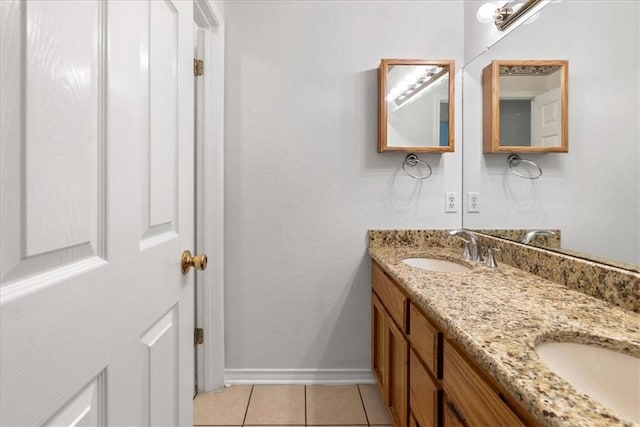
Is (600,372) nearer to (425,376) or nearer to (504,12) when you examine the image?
(425,376)

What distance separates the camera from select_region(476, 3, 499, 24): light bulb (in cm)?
170

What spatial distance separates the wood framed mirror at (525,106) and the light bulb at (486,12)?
240 millimetres

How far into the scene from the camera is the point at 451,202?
2006 mm

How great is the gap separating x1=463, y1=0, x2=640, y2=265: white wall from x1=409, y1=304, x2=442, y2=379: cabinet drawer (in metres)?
0.60

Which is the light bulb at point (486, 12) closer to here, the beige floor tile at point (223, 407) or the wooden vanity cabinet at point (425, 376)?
the wooden vanity cabinet at point (425, 376)

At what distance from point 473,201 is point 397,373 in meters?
1.05

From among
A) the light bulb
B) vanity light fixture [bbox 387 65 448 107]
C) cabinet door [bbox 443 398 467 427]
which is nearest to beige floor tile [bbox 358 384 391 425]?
cabinet door [bbox 443 398 467 427]

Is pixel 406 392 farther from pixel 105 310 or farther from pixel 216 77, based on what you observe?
pixel 216 77

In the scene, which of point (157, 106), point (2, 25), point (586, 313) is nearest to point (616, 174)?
point (586, 313)

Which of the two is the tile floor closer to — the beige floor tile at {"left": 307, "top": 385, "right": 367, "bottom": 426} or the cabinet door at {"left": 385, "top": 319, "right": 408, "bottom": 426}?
the beige floor tile at {"left": 307, "top": 385, "right": 367, "bottom": 426}

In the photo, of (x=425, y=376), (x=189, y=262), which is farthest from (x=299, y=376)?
(x=189, y=262)

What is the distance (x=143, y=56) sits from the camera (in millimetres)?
706

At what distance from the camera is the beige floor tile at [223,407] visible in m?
1.65

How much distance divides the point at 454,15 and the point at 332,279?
1.71 m
